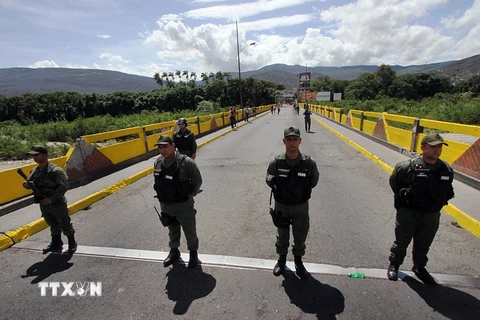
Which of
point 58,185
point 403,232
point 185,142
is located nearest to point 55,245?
point 58,185

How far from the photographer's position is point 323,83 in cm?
12838

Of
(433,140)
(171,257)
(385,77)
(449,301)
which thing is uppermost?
(385,77)

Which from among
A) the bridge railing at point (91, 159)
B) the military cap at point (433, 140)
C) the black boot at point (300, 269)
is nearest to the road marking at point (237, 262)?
the black boot at point (300, 269)

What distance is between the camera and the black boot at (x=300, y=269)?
2.97m

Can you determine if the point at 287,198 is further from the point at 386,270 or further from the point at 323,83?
the point at 323,83

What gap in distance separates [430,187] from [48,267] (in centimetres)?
456

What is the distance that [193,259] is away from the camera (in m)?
3.29

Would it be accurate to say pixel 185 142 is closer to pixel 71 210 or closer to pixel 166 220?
pixel 71 210

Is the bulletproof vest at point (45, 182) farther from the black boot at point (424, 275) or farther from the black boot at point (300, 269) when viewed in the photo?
the black boot at point (424, 275)

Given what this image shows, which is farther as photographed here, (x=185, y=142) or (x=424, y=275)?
(x=185, y=142)

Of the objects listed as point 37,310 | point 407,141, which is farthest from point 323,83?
point 37,310

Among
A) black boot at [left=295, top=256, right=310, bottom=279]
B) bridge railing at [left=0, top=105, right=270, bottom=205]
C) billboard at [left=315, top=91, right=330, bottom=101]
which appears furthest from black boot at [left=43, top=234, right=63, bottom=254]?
billboard at [left=315, top=91, right=330, bottom=101]

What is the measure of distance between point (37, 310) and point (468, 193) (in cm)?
690

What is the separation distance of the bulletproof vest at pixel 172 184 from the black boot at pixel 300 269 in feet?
4.99
